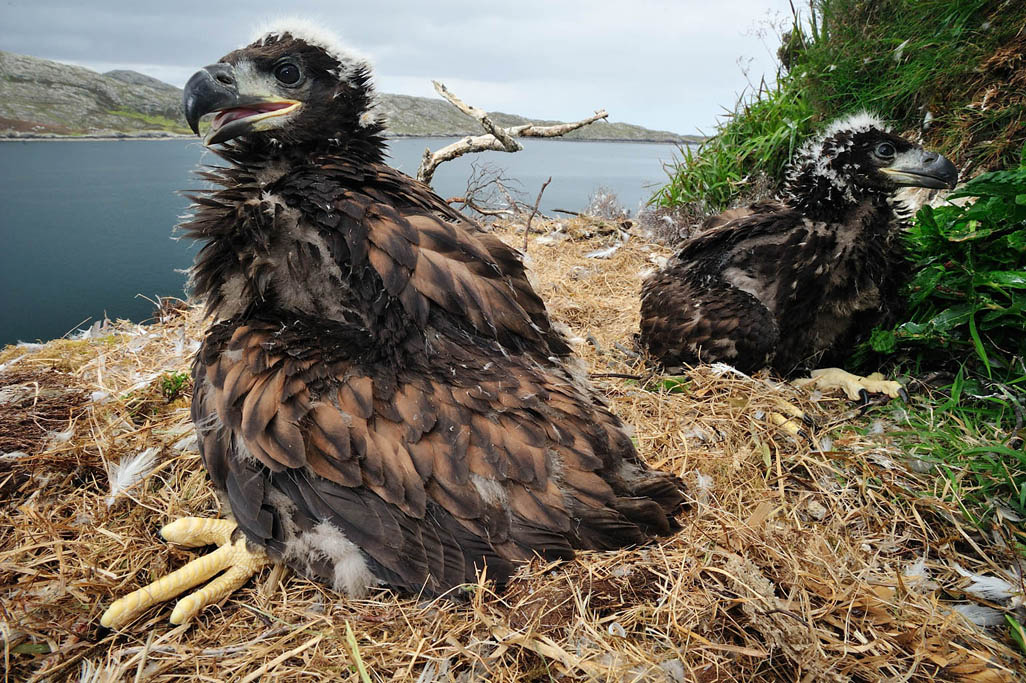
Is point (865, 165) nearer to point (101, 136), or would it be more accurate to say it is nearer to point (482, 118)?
point (482, 118)

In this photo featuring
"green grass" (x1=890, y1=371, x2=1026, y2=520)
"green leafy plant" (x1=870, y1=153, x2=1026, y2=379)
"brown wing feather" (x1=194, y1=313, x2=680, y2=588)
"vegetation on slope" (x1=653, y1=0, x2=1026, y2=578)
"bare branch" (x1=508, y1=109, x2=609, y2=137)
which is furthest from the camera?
"bare branch" (x1=508, y1=109, x2=609, y2=137)

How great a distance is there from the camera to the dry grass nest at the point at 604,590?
1.31 m

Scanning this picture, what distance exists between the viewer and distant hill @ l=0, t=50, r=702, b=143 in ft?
15.5

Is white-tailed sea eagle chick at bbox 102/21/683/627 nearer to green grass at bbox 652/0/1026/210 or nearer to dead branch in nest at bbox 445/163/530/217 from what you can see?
green grass at bbox 652/0/1026/210

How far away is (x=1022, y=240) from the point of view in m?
2.17

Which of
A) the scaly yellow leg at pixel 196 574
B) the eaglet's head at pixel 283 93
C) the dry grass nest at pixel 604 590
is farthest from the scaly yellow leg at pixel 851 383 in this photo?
the scaly yellow leg at pixel 196 574

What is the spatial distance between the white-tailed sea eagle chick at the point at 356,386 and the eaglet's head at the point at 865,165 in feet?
6.71

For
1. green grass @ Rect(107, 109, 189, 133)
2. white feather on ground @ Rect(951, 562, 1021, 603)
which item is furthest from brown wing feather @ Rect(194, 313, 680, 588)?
green grass @ Rect(107, 109, 189, 133)

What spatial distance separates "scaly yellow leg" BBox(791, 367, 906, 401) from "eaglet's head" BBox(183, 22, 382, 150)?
2.58m

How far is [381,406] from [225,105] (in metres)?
1.10

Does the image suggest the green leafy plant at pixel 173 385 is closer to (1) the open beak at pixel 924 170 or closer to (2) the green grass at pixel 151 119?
(1) the open beak at pixel 924 170

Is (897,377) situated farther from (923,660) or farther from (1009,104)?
(1009,104)

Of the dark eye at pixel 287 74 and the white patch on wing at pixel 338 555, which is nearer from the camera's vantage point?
the white patch on wing at pixel 338 555

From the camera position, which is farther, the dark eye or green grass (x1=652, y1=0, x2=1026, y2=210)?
green grass (x1=652, y1=0, x2=1026, y2=210)
